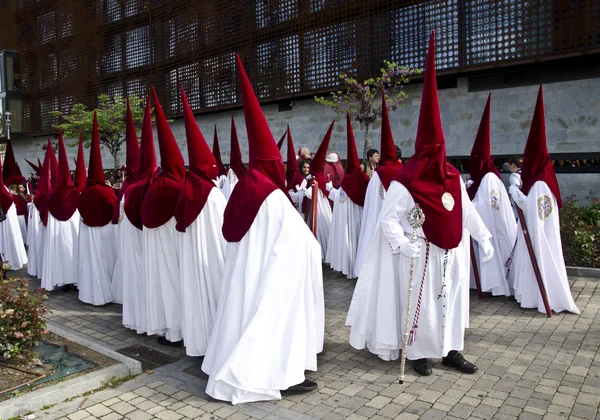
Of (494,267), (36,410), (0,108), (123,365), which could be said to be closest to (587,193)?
(494,267)

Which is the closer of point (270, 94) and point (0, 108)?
point (270, 94)

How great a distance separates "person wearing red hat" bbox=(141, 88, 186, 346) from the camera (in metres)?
5.80

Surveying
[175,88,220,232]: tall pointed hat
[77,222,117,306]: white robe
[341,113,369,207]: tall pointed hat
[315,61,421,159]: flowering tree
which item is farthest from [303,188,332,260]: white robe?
[175,88,220,232]: tall pointed hat

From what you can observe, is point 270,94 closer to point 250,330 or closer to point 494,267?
point 494,267

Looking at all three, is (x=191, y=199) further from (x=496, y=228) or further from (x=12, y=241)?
(x=12, y=241)

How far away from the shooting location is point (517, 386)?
4.45 m

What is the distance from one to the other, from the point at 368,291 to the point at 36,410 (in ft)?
10.3

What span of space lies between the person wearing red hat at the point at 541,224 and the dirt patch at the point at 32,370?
5368 millimetres

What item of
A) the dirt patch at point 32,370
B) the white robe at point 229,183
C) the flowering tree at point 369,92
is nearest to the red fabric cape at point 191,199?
the dirt patch at point 32,370

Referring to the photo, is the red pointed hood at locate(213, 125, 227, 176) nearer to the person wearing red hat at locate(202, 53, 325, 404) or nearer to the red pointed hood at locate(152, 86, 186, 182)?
the red pointed hood at locate(152, 86, 186, 182)

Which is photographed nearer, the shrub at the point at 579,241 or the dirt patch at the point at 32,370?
the dirt patch at the point at 32,370

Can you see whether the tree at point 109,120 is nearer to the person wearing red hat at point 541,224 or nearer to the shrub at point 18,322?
the shrub at point 18,322

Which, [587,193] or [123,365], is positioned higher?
[587,193]

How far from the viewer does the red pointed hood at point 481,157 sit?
7461mm
